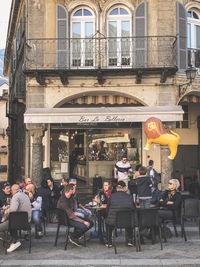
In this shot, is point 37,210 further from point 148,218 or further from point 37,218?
point 148,218

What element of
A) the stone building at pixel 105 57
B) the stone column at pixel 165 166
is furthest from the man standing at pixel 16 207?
the stone column at pixel 165 166

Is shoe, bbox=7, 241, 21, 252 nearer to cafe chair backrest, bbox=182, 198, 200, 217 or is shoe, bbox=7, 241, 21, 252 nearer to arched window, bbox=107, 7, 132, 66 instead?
cafe chair backrest, bbox=182, 198, 200, 217

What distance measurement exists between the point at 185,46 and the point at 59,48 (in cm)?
469

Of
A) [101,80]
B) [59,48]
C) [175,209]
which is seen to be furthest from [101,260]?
[59,48]

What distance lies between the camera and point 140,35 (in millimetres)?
15359

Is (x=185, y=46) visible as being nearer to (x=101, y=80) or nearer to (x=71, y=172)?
(x=101, y=80)

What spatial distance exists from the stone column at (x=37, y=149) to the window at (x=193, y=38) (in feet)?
20.6

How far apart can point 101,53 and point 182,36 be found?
10.1 ft

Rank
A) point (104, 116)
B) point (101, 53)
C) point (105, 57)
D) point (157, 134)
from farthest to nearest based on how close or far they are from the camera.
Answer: point (105, 57) < point (101, 53) < point (104, 116) < point (157, 134)

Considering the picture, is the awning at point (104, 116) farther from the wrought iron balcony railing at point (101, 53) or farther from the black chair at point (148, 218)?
the black chair at point (148, 218)

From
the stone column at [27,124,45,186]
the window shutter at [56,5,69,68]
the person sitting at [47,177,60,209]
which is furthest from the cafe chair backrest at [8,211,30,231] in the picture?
the window shutter at [56,5,69,68]

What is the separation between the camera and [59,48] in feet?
50.3

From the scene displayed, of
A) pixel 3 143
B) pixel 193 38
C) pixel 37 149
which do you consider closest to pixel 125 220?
pixel 37 149

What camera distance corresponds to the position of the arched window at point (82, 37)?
15461 millimetres
